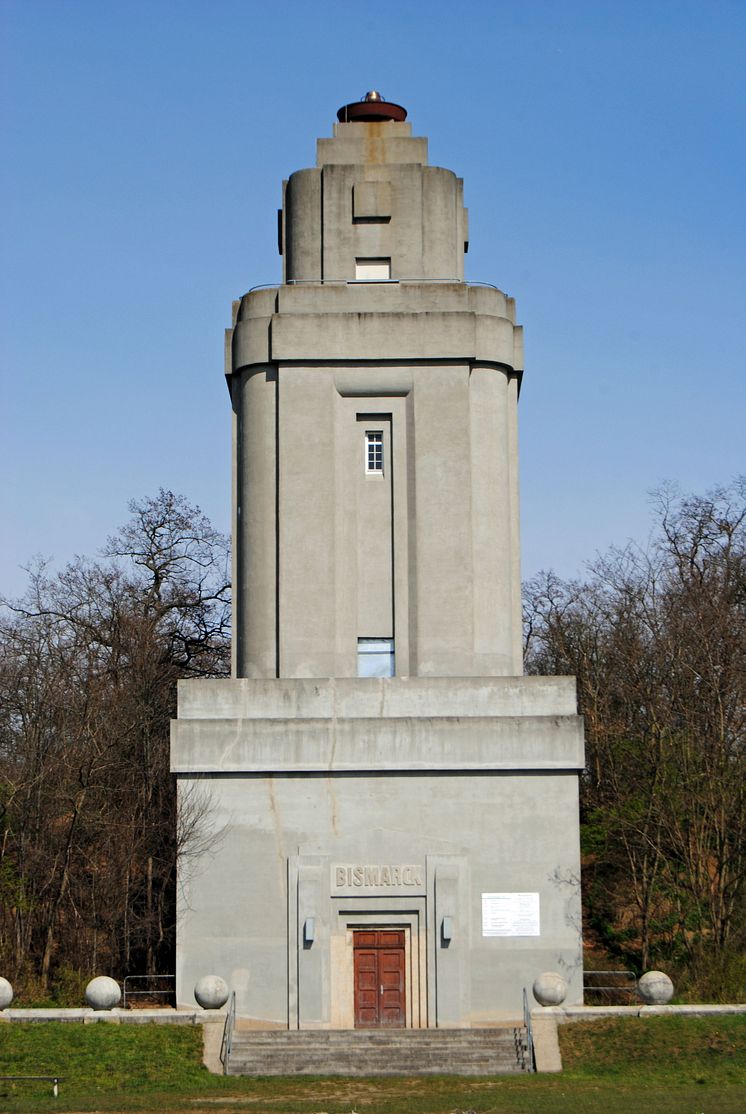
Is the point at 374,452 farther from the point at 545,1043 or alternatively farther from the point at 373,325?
the point at 545,1043

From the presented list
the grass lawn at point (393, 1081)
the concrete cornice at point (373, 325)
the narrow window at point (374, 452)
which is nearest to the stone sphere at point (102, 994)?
the grass lawn at point (393, 1081)

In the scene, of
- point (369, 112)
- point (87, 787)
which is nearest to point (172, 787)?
point (87, 787)

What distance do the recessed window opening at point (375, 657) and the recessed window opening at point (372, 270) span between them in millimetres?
9107

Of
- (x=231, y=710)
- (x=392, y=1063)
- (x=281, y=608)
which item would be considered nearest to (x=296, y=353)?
(x=281, y=608)

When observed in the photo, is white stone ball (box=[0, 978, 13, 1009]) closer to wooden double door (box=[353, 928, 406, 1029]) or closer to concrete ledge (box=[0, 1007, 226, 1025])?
concrete ledge (box=[0, 1007, 226, 1025])

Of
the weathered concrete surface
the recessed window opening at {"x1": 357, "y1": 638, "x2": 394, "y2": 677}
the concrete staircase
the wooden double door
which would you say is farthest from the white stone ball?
the weathered concrete surface

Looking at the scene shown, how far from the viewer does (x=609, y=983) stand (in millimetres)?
39438

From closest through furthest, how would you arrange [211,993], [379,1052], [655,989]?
[379,1052], [211,993], [655,989]

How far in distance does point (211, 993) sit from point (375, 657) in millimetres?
8618

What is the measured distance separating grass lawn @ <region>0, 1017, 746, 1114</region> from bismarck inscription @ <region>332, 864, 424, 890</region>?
4509 millimetres

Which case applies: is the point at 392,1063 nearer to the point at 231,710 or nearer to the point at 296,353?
the point at 231,710

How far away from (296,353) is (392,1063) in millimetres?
16430

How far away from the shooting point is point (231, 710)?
35.6 metres

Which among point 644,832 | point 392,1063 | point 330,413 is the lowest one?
point 392,1063
